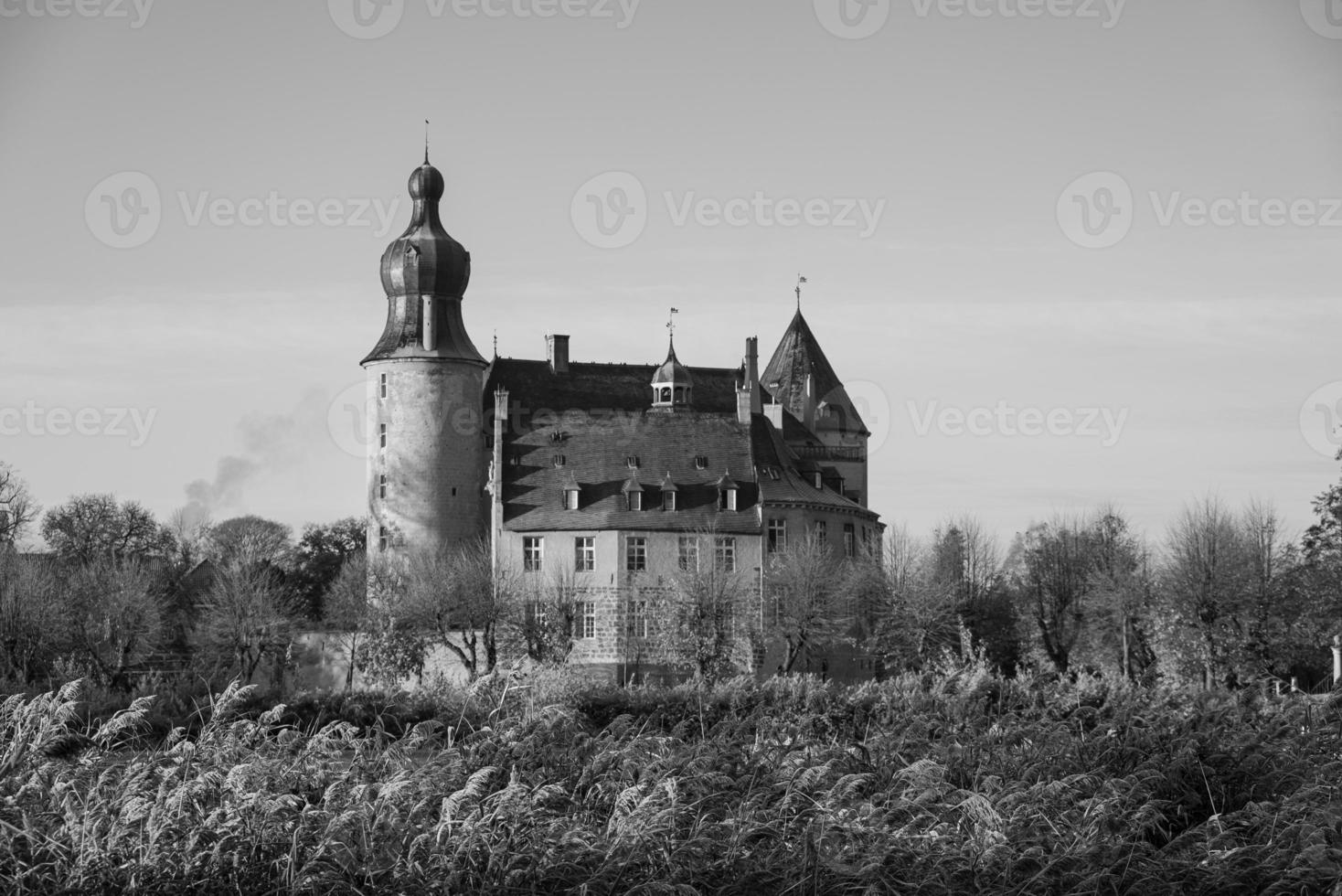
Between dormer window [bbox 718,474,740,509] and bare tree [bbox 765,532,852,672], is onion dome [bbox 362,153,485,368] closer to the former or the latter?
dormer window [bbox 718,474,740,509]

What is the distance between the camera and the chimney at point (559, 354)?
286ft

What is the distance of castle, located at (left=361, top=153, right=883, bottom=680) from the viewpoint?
7650 centimetres

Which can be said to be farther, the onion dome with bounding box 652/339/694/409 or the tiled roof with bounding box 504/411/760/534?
the onion dome with bounding box 652/339/694/409

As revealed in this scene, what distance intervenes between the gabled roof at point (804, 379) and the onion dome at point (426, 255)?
725 inches

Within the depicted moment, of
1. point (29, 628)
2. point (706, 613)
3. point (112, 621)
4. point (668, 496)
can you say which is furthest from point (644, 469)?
point (29, 628)

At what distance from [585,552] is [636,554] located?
Result: 2084 mm

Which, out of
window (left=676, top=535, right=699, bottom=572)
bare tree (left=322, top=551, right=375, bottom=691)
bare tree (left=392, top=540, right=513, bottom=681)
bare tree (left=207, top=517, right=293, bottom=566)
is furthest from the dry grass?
bare tree (left=207, top=517, right=293, bottom=566)

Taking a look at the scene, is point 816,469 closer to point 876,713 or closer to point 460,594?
point 460,594

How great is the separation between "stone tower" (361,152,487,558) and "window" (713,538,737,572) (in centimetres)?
1148

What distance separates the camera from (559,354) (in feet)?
287

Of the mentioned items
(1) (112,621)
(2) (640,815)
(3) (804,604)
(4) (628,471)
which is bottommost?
(2) (640,815)

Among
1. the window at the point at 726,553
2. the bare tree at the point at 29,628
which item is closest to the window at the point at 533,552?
the window at the point at 726,553

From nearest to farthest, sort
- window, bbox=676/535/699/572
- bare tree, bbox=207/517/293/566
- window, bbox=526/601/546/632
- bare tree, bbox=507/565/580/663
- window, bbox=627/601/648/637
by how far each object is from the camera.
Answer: bare tree, bbox=507/565/580/663 → window, bbox=526/601/546/632 → window, bbox=627/601/648/637 → window, bbox=676/535/699/572 → bare tree, bbox=207/517/293/566

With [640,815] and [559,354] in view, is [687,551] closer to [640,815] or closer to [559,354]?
[559,354]
